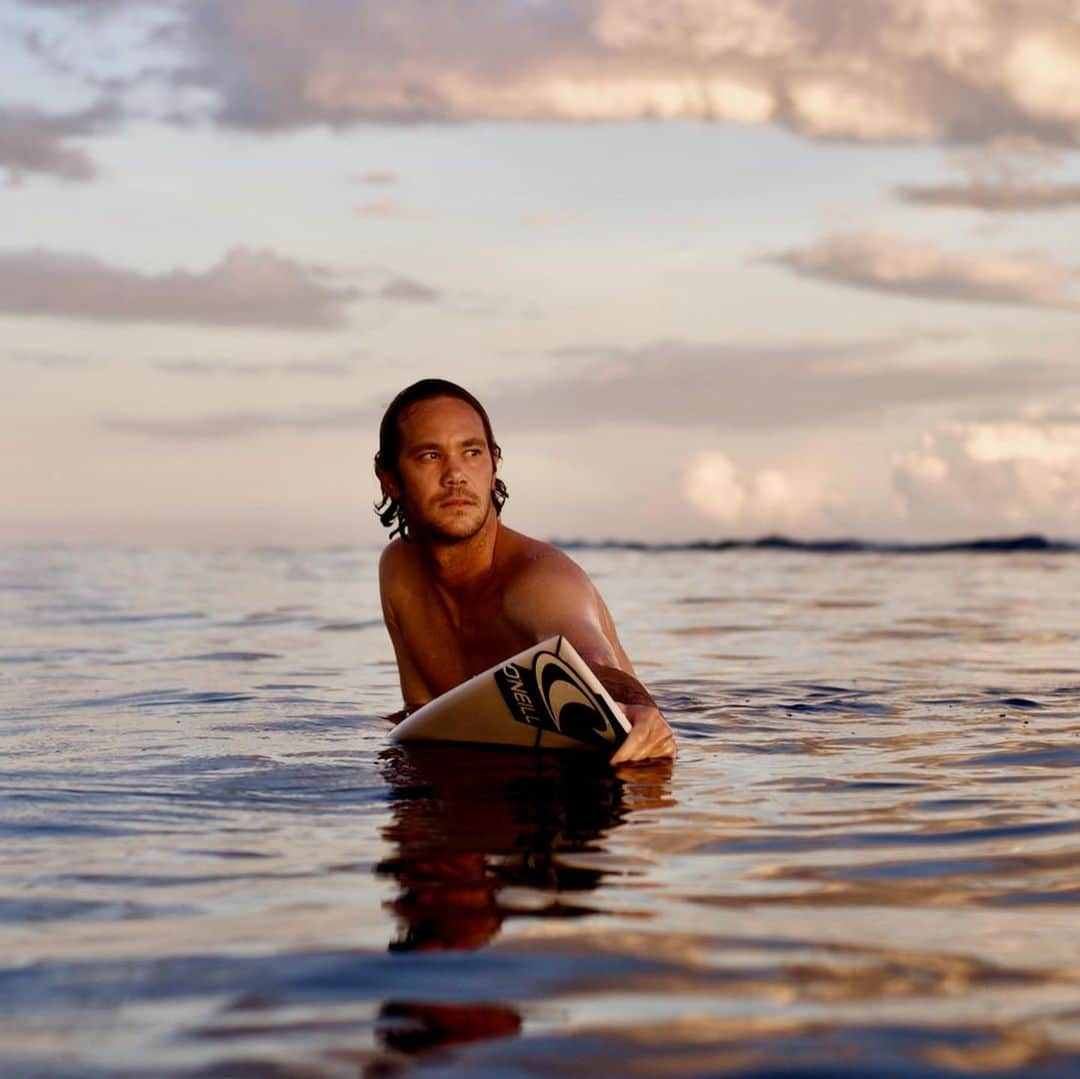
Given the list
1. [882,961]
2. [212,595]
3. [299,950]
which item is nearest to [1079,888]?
[882,961]

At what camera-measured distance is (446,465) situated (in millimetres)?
6312

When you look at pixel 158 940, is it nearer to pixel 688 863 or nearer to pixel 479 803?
pixel 688 863

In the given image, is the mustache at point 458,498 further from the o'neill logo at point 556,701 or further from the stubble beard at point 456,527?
the o'neill logo at point 556,701

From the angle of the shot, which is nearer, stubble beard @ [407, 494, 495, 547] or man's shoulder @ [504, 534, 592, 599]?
man's shoulder @ [504, 534, 592, 599]

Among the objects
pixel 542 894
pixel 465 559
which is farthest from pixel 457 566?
pixel 542 894

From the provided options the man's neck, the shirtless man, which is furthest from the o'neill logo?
the man's neck

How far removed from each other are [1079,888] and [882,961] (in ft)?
2.90

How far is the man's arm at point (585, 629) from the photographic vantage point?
5379mm

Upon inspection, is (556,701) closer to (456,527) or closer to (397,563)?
(456,527)

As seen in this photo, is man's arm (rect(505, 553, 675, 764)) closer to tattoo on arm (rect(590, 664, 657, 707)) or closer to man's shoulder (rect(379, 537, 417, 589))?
tattoo on arm (rect(590, 664, 657, 707))

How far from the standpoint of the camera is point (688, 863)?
3732 millimetres

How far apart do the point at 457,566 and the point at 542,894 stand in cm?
337

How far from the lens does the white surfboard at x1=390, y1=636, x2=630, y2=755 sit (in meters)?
5.29

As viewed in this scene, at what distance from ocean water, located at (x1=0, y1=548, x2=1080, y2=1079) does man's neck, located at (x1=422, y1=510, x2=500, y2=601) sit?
0.72 m
